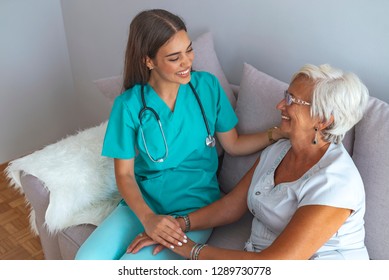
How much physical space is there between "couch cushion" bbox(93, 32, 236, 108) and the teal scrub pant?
53 cm

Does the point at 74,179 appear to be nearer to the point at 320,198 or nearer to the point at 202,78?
the point at 202,78

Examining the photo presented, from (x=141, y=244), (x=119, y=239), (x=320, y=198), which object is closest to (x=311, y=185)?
(x=320, y=198)

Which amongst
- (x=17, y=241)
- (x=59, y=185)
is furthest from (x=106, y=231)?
(x=17, y=241)

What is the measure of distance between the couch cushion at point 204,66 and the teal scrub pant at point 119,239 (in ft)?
1.75

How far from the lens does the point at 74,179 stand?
68.4 inches

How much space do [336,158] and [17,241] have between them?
5.60 ft

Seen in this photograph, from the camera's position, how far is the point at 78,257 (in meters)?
1.53

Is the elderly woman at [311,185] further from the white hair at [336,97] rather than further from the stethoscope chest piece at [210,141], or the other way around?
the stethoscope chest piece at [210,141]

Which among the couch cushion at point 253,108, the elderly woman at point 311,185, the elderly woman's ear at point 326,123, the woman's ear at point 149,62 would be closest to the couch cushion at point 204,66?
the couch cushion at point 253,108

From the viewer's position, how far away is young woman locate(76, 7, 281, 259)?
1490 millimetres

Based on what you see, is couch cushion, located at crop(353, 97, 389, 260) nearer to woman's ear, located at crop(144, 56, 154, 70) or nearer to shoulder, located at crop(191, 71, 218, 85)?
shoulder, located at crop(191, 71, 218, 85)

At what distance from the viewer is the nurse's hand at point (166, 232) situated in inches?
57.4

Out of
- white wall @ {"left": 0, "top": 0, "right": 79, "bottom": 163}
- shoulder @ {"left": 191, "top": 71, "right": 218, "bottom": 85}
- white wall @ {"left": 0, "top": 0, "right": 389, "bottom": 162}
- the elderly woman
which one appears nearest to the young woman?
shoulder @ {"left": 191, "top": 71, "right": 218, "bottom": 85}
